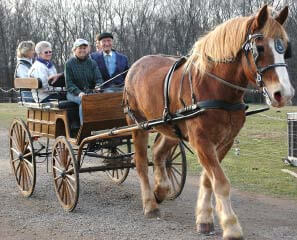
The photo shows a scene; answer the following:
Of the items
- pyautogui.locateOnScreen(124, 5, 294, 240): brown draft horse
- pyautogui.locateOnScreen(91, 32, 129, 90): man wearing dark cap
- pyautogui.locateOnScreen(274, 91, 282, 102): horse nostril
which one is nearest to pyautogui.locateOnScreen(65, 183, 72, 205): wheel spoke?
pyautogui.locateOnScreen(124, 5, 294, 240): brown draft horse

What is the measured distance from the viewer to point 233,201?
655cm

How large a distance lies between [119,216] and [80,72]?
214cm

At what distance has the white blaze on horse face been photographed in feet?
12.6

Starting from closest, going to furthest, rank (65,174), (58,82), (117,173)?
(65,174)
(58,82)
(117,173)

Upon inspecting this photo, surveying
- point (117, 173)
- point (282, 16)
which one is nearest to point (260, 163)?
point (117, 173)

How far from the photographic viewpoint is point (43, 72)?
7305 mm

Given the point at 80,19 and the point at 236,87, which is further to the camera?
the point at 80,19

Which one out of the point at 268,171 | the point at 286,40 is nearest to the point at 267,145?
the point at 268,171

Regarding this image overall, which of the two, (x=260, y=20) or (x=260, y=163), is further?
(x=260, y=163)

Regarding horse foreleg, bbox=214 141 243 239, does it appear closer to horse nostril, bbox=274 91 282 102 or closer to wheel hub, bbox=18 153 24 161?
horse nostril, bbox=274 91 282 102

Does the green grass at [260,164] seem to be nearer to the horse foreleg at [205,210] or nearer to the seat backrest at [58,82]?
the horse foreleg at [205,210]

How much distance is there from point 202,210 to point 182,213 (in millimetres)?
963

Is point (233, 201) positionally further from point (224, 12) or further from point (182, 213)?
point (224, 12)

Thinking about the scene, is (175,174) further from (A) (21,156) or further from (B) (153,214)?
(A) (21,156)
